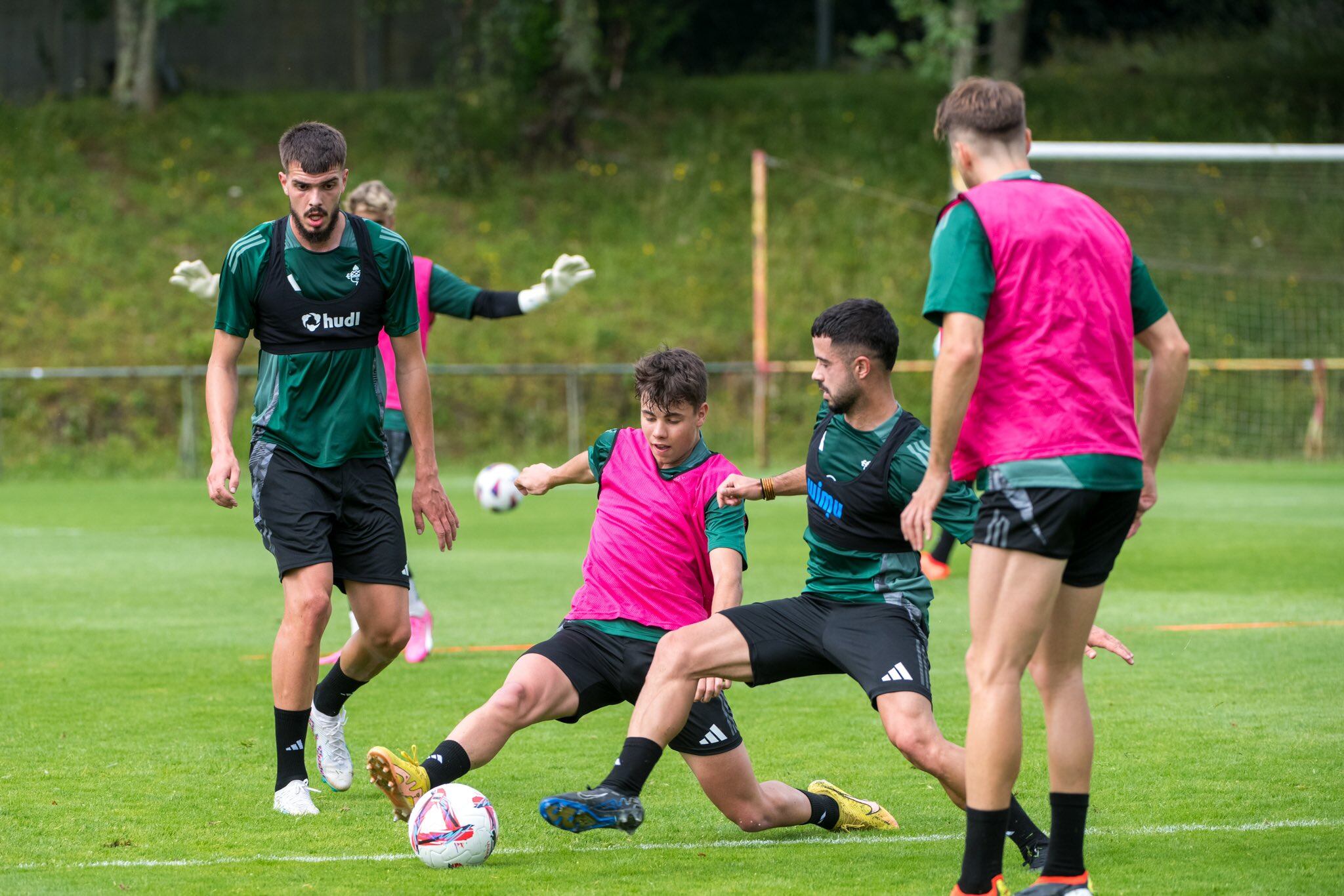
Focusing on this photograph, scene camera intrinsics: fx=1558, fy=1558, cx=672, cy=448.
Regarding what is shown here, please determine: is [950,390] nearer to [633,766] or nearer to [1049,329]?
[1049,329]

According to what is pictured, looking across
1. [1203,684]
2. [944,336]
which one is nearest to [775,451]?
[1203,684]

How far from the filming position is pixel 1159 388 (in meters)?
3.96

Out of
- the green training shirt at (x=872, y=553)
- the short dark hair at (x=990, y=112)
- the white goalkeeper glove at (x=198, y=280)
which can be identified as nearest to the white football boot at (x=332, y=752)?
the green training shirt at (x=872, y=553)

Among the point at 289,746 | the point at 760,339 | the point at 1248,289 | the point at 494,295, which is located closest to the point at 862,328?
the point at 289,746

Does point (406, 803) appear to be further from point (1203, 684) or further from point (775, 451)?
point (775, 451)

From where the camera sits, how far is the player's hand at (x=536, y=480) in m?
5.12

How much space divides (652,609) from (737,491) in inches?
20.9

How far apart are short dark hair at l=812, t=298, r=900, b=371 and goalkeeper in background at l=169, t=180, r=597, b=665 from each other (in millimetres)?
2573

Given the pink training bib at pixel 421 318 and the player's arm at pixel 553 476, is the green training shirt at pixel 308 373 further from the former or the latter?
the pink training bib at pixel 421 318

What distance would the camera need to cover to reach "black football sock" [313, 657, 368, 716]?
5.46 m

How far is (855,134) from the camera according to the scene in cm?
2995

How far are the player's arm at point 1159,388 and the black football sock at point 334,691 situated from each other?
281cm

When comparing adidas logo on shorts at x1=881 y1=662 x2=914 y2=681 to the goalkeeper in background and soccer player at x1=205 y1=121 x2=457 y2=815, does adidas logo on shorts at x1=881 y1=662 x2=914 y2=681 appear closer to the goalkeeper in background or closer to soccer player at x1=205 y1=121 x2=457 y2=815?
soccer player at x1=205 y1=121 x2=457 y2=815

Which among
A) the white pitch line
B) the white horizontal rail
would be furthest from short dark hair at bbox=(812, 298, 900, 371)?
the white horizontal rail
